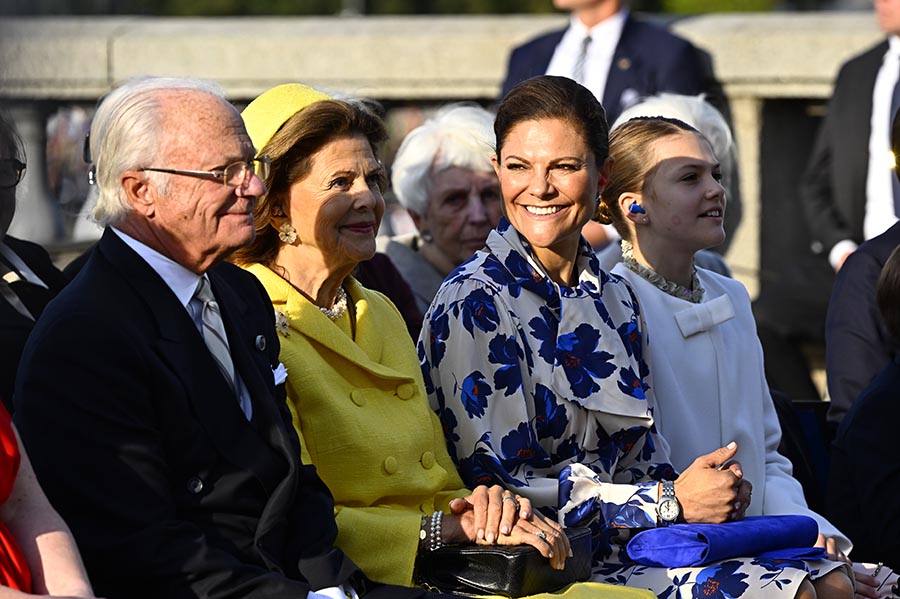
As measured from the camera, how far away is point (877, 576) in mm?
4637

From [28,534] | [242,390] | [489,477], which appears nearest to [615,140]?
[489,477]

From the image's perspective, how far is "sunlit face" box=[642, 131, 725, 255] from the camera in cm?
499

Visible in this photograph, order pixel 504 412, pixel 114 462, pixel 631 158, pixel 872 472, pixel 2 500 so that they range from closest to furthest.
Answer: pixel 2 500, pixel 114 462, pixel 504 412, pixel 872 472, pixel 631 158

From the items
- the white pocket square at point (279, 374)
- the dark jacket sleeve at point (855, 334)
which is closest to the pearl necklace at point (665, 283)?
the dark jacket sleeve at point (855, 334)

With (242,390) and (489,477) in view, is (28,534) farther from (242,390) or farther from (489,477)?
(489,477)

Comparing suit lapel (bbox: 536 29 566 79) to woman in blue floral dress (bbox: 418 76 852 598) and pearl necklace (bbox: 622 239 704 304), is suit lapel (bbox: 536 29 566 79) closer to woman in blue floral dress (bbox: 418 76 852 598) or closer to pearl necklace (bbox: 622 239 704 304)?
pearl necklace (bbox: 622 239 704 304)

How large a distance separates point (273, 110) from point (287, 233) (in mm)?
338

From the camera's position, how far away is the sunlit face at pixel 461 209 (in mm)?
6281

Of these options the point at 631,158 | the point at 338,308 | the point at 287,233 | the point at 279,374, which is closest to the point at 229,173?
the point at 279,374

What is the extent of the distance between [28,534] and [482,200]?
11.2 ft

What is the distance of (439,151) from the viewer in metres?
6.35

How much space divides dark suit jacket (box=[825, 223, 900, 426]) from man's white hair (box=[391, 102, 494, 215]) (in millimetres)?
1499

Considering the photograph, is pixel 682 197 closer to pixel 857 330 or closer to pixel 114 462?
pixel 857 330

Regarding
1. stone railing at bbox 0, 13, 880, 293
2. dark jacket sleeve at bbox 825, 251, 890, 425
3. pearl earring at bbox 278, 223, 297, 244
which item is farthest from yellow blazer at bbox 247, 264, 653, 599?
stone railing at bbox 0, 13, 880, 293
